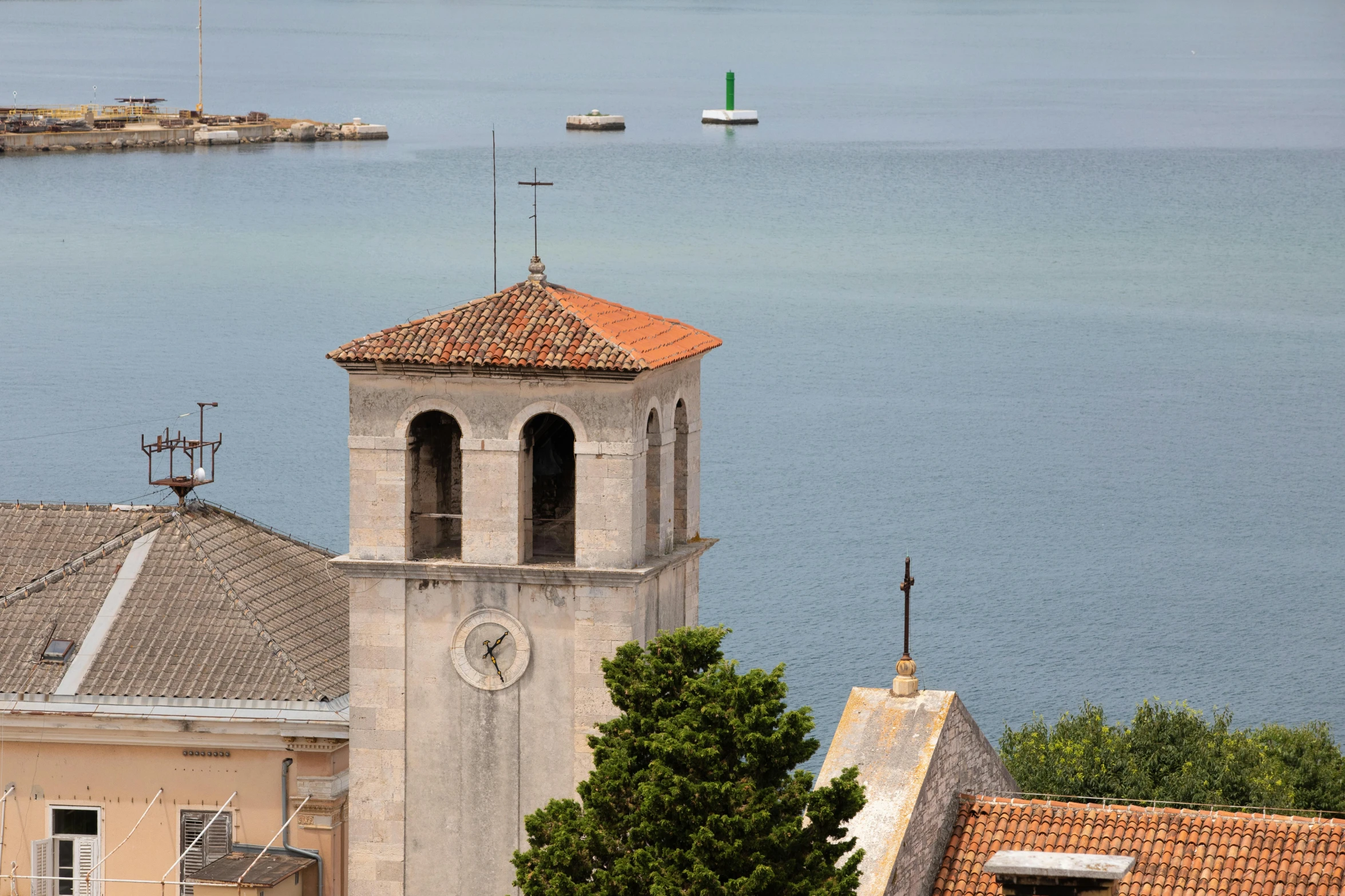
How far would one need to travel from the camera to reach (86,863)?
31.5 meters

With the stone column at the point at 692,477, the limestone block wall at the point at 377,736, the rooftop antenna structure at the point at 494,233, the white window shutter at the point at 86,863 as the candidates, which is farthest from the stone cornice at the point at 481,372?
the white window shutter at the point at 86,863

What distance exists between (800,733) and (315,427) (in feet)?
255

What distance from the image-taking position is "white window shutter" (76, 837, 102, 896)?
31.3 metres

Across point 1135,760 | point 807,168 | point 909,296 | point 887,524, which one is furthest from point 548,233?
point 1135,760

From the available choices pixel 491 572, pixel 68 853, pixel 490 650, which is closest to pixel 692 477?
pixel 491 572

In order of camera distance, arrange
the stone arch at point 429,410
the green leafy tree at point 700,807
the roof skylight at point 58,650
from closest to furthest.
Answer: the green leafy tree at point 700,807, the stone arch at point 429,410, the roof skylight at point 58,650

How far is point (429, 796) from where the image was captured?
2759 cm

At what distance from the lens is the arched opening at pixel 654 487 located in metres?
28.4

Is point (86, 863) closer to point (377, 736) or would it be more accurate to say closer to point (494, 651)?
point (377, 736)

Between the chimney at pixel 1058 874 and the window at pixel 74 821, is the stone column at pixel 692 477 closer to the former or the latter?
the window at pixel 74 821

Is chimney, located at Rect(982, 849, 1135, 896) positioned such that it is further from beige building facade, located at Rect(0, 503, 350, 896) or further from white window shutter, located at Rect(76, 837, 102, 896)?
white window shutter, located at Rect(76, 837, 102, 896)

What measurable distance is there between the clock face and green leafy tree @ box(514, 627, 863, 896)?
2965mm

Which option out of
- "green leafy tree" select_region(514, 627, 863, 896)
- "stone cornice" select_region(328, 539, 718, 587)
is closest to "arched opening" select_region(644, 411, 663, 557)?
"stone cornice" select_region(328, 539, 718, 587)

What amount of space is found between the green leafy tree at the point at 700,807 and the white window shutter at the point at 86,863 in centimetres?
930
